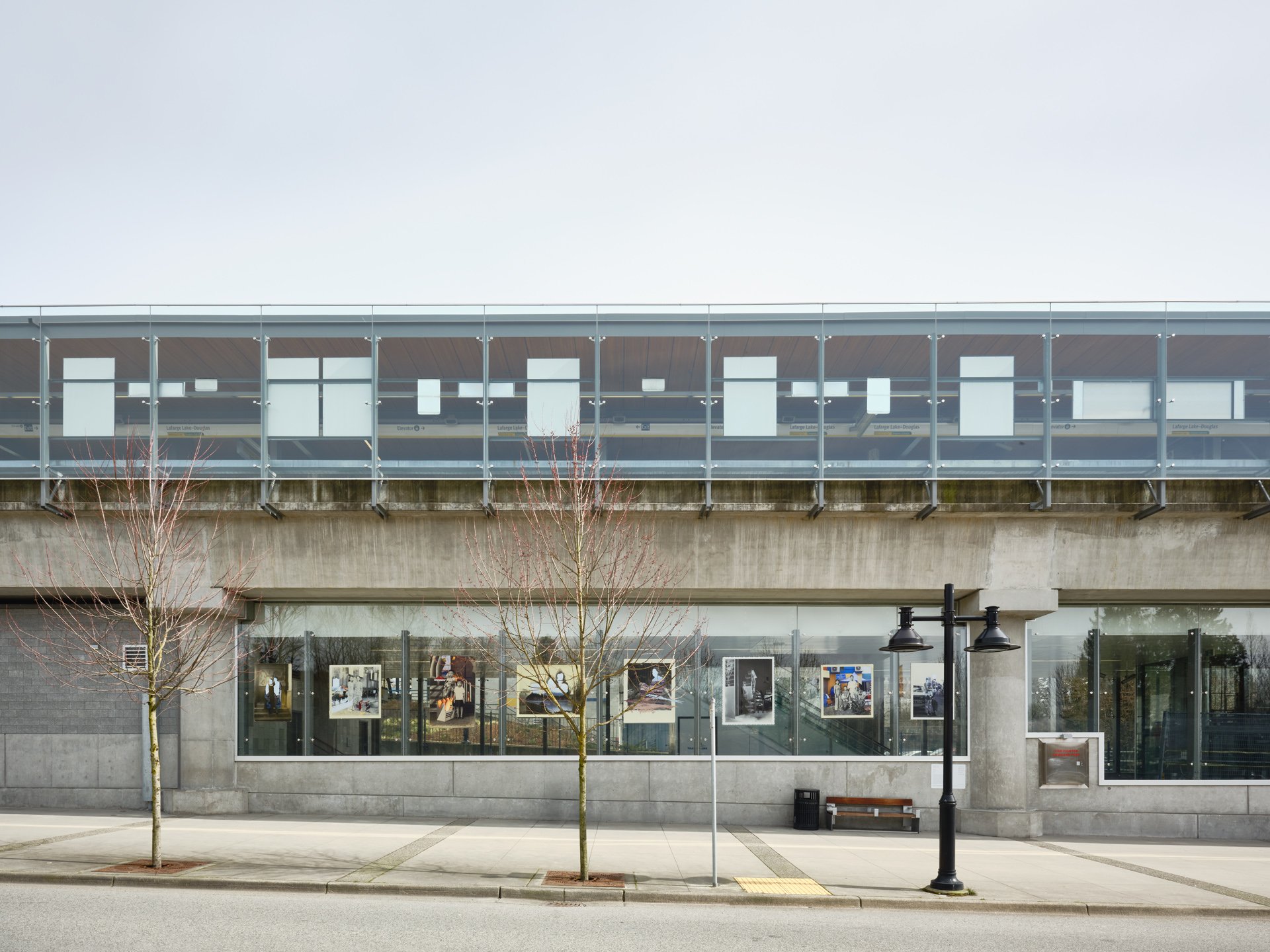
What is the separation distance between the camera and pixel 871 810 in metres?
20.7

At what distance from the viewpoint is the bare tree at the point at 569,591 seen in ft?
64.4

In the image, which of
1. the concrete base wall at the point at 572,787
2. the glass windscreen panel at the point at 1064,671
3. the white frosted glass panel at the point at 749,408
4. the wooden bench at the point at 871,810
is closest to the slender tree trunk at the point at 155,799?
the concrete base wall at the point at 572,787

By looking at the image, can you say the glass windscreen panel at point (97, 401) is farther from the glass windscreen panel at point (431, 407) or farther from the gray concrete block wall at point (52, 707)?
the glass windscreen panel at point (431, 407)

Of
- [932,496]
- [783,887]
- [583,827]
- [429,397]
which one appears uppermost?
[429,397]

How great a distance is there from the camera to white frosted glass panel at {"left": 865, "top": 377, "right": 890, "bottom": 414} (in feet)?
66.6

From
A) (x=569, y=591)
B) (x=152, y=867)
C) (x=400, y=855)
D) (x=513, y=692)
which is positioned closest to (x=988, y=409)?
(x=569, y=591)

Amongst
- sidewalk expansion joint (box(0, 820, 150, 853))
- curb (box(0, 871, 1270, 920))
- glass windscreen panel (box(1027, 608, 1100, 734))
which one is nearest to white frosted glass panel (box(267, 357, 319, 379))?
sidewalk expansion joint (box(0, 820, 150, 853))

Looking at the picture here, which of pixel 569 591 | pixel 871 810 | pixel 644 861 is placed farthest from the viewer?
pixel 871 810

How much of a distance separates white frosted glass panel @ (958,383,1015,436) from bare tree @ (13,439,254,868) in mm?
14922

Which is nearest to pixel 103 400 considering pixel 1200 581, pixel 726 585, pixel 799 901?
pixel 726 585

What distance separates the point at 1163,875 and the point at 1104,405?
8.84 m

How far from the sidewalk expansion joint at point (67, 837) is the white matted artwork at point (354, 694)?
13.6 feet

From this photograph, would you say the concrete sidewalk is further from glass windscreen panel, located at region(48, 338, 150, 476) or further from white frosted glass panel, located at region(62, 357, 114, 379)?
white frosted glass panel, located at region(62, 357, 114, 379)

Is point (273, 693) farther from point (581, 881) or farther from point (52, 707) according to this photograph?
point (581, 881)
